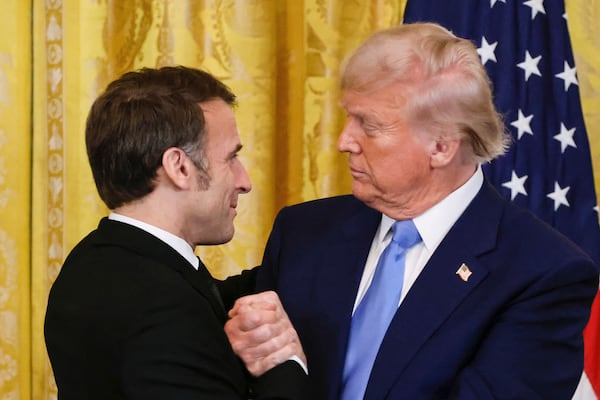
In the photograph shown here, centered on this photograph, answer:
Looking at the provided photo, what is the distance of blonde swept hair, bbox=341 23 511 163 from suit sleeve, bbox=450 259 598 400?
16.2 inches

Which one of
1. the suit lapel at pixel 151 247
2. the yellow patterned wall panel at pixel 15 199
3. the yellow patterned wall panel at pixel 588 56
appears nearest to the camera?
the suit lapel at pixel 151 247

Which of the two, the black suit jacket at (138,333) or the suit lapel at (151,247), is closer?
the black suit jacket at (138,333)

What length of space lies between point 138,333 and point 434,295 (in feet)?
2.20

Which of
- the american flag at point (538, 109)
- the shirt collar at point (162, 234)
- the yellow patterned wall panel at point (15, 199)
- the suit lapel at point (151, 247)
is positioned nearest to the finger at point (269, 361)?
the suit lapel at point (151, 247)

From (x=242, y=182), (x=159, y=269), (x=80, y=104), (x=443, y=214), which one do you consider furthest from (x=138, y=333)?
(x=80, y=104)

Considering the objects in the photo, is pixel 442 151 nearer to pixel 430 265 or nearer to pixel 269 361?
pixel 430 265

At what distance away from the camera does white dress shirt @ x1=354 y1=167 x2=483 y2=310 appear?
2.08 m

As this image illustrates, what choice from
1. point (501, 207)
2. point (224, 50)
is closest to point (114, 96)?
point (501, 207)

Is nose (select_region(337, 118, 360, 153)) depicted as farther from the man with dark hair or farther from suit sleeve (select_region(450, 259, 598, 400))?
suit sleeve (select_region(450, 259, 598, 400))

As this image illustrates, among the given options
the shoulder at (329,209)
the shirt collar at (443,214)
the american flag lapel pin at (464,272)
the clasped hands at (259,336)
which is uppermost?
the shirt collar at (443,214)

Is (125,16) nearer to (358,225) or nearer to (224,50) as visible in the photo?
(224,50)

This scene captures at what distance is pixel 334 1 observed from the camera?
12.1ft

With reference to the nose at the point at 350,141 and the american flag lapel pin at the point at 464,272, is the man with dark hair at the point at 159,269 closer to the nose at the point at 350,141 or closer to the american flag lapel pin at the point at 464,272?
the nose at the point at 350,141

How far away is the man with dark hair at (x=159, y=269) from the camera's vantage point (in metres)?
1.70
